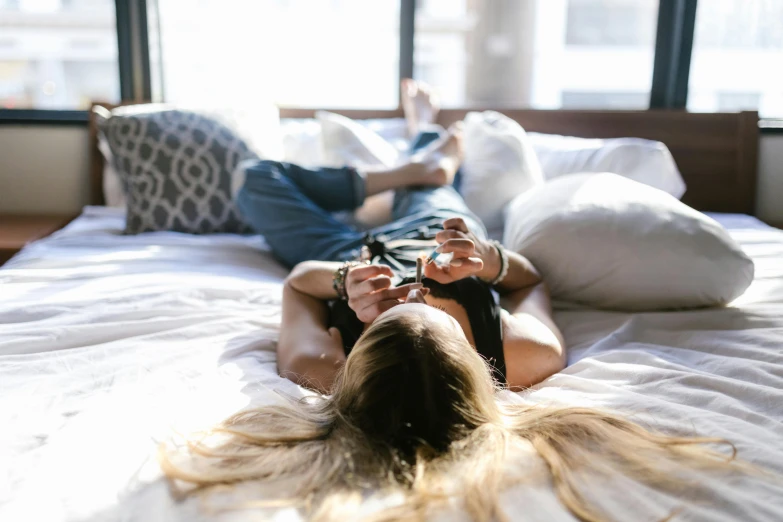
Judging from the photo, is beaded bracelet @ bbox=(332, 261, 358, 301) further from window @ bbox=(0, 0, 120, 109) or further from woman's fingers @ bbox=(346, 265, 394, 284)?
window @ bbox=(0, 0, 120, 109)

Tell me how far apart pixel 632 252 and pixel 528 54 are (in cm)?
195

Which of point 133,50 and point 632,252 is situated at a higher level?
point 133,50

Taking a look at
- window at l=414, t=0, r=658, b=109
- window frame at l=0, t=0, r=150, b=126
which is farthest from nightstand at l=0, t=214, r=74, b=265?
window at l=414, t=0, r=658, b=109

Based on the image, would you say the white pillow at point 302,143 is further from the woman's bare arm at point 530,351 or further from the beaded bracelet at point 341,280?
the woman's bare arm at point 530,351

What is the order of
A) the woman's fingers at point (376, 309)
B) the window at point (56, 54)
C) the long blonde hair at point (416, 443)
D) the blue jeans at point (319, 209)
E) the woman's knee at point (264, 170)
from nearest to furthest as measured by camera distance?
the long blonde hair at point (416, 443), the woman's fingers at point (376, 309), the blue jeans at point (319, 209), the woman's knee at point (264, 170), the window at point (56, 54)

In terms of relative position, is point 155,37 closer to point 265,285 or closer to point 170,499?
point 265,285

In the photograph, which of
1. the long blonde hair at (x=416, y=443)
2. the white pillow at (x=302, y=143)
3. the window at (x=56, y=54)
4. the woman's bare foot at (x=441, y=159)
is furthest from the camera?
the window at (x=56, y=54)

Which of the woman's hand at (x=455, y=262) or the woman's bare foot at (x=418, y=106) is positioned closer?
the woman's hand at (x=455, y=262)

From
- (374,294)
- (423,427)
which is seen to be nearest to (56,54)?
(374,294)

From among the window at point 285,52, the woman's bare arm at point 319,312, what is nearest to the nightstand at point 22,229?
the window at point 285,52

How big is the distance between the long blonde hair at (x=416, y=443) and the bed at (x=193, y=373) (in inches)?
1.3

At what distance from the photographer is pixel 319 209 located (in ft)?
5.56

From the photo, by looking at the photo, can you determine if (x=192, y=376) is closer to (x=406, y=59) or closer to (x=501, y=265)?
(x=501, y=265)

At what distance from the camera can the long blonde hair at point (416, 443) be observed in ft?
2.23
